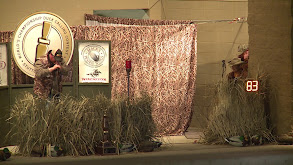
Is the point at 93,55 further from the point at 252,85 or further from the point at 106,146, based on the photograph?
the point at 252,85

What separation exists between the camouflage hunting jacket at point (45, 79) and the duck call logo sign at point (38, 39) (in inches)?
8.9

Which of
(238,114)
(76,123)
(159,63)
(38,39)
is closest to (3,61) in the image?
(38,39)

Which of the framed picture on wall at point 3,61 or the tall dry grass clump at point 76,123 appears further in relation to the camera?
the framed picture on wall at point 3,61

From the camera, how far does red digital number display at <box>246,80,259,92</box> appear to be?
1105cm

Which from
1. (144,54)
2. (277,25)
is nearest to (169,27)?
(144,54)

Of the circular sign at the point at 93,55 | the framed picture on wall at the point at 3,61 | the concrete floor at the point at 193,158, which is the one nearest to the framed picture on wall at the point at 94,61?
the circular sign at the point at 93,55

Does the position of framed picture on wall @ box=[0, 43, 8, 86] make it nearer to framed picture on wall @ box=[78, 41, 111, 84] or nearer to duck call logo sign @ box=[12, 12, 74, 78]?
duck call logo sign @ box=[12, 12, 74, 78]

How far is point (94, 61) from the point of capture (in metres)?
11.8

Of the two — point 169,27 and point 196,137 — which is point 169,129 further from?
point 169,27

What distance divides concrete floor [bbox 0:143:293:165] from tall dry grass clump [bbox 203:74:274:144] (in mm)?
507

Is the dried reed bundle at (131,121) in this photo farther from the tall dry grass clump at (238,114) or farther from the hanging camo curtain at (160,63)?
the hanging camo curtain at (160,63)

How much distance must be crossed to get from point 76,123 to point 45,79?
1707 mm

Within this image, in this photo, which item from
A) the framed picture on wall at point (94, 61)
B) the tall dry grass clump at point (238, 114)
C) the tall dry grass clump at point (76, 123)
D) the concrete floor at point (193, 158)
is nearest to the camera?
the concrete floor at point (193, 158)

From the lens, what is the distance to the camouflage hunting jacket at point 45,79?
1118 centimetres
